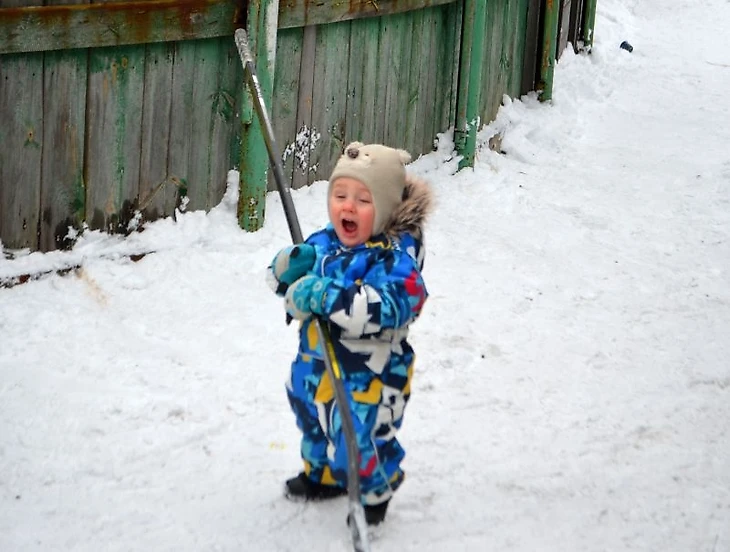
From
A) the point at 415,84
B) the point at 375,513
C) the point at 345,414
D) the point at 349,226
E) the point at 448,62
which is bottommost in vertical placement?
the point at 375,513

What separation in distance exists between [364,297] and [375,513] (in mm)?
743

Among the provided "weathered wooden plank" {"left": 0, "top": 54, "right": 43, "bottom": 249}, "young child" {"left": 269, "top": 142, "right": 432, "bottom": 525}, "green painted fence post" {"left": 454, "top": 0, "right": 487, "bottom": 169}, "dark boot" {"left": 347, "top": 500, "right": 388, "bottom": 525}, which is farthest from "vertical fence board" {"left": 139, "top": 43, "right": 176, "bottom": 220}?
"green painted fence post" {"left": 454, "top": 0, "right": 487, "bottom": 169}

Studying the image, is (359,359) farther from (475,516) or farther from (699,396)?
(699,396)

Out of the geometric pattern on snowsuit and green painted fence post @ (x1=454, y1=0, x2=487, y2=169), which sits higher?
green painted fence post @ (x1=454, y1=0, x2=487, y2=169)

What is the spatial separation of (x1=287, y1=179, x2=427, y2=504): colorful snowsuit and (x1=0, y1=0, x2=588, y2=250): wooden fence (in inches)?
69.3

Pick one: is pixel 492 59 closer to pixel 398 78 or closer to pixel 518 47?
pixel 518 47

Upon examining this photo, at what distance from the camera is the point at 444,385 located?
4520mm

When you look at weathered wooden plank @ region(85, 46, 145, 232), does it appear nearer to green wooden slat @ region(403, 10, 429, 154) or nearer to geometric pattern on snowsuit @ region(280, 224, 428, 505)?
geometric pattern on snowsuit @ region(280, 224, 428, 505)

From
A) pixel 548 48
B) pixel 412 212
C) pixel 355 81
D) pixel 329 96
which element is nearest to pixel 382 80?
pixel 355 81

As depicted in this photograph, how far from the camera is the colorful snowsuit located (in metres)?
3.02

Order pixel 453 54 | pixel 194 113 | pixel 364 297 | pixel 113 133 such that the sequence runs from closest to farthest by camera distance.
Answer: pixel 364 297 → pixel 113 133 → pixel 194 113 → pixel 453 54

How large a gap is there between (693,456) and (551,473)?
557 mm

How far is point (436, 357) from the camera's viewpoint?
4.75m

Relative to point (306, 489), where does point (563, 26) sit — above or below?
above
